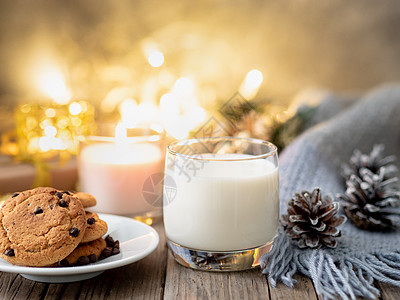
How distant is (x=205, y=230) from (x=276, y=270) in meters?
0.14

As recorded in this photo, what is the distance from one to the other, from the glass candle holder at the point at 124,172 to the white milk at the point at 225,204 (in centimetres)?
29

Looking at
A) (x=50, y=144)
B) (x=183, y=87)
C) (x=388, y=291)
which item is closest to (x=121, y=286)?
(x=388, y=291)

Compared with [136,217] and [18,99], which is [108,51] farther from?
[136,217]

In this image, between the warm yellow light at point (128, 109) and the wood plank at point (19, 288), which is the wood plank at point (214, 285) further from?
the warm yellow light at point (128, 109)

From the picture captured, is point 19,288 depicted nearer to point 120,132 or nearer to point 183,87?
point 120,132

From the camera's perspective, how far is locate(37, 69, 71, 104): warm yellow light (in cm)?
213

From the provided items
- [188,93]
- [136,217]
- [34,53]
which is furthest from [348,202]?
[34,53]

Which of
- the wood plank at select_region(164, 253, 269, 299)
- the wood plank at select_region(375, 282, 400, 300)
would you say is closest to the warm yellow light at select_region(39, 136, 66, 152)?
the wood plank at select_region(164, 253, 269, 299)

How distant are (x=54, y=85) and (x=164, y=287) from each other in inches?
62.2

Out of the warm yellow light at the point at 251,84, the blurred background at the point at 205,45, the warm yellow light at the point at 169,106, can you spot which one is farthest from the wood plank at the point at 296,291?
the blurred background at the point at 205,45

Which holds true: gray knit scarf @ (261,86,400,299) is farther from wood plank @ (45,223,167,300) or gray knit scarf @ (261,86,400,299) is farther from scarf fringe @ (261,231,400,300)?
wood plank @ (45,223,167,300)

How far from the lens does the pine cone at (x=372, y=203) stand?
999 mm

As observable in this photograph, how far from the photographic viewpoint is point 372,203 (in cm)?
Result: 103

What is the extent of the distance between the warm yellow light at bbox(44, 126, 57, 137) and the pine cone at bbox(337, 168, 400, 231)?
833mm
